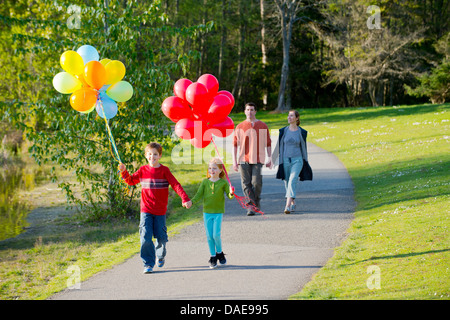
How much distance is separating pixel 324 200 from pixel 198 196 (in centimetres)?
494

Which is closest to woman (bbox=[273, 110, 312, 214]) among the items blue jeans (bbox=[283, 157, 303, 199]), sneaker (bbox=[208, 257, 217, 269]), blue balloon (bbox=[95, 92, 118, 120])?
blue jeans (bbox=[283, 157, 303, 199])

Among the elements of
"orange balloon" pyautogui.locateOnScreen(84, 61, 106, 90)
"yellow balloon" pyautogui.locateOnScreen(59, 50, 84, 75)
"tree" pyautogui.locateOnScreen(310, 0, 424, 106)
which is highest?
"tree" pyautogui.locateOnScreen(310, 0, 424, 106)

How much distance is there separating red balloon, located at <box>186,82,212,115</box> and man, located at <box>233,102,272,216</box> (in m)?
1.57

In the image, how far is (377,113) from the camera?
1314 inches

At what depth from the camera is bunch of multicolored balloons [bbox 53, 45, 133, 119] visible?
746 cm

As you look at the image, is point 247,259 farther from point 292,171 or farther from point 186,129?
point 292,171

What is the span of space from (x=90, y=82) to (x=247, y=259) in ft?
11.2

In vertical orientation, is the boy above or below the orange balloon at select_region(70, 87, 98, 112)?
below

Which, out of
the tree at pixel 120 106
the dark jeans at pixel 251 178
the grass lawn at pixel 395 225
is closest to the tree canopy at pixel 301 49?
the tree at pixel 120 106

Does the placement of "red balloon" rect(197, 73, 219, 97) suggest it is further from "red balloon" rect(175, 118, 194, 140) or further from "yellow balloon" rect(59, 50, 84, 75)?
"yellow balloon" rect(59, 50, 84, 75)

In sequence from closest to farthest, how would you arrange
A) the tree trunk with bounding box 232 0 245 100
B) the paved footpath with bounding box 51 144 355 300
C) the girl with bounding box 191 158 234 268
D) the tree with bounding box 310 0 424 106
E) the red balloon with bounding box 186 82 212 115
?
the paved footpath with bounding box 51 144 355 300, the girl with bounding box 191 158 234 268, the red balloon with bounding box 186 82 212 115, the tree with bounding box 310 0 424 106, the tree trunk with bounding box 232 0 245 100

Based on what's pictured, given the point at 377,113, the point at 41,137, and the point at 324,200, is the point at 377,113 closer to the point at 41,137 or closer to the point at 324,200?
the point at 324,200

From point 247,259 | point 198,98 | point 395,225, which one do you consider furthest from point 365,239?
point 198,98

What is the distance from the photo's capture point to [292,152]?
10.0m
